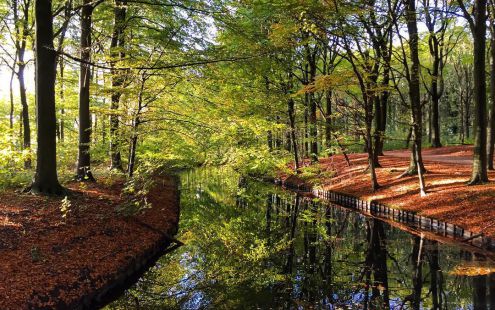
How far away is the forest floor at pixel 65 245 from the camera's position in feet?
21.4

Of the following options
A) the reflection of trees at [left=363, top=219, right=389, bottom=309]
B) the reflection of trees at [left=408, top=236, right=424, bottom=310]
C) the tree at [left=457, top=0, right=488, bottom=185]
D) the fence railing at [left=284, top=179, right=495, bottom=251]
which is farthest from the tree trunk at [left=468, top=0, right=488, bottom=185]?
the reflection of trees at [left=363, top=219, right=389, bottom=309]

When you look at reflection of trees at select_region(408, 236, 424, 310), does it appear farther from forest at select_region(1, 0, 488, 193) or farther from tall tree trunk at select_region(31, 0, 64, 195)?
tall tree trunk at select_region(31, 0, 64, 195)

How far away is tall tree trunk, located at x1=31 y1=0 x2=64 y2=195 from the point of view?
10102 millimetres

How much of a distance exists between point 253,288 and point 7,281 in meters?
4.81

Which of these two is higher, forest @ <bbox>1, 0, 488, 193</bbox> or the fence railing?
forest @ <bbox>1, 0, 488, 193</bbox>

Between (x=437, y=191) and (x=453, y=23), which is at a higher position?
(x=453, y=23)

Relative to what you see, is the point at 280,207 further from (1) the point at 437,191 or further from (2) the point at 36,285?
(2) the point at 36,285

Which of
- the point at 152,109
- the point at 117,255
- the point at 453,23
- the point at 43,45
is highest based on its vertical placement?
the point at 453,23

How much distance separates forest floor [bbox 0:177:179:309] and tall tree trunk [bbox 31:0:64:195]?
61 cm

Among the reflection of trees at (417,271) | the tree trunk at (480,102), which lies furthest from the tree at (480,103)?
the reflection of trees at (417,271)

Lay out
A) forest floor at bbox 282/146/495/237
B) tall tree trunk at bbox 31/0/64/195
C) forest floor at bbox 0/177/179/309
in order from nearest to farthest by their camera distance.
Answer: forest floor at bbox 0/177/179/309
tall tree trunk at bbox 31/0/64/195
forest floor at bbox 282/146/495/237

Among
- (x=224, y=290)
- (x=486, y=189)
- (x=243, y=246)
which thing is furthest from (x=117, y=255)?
(x=486, y=189)

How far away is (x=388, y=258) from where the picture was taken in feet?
32.7

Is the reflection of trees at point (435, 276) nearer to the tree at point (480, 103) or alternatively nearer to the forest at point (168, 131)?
the forest at point (168, 131)
